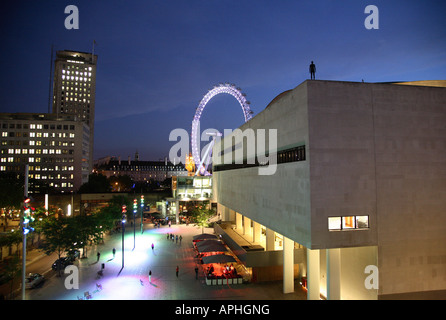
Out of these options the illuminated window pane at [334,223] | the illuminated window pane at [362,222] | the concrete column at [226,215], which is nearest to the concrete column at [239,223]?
the concrete column at [226,215]

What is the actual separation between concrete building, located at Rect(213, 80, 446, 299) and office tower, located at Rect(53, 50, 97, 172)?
14961cm

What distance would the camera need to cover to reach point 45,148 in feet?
335

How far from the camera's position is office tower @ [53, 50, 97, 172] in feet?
494

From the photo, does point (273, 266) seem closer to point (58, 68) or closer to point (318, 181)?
point (318, 181)

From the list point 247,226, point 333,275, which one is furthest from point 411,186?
point 247,226

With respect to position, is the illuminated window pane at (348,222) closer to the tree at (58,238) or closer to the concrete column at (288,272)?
the concrete column at (288,272)

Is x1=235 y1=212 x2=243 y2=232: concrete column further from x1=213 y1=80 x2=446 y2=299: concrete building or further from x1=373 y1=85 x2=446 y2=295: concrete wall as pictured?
x1=373 y1=85 x2=446 y2=295: concrete wall

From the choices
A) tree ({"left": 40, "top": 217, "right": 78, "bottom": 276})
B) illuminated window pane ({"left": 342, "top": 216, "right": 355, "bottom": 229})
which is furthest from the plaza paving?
illuminated window pane ({"left": 342, "top": 216, "right": 355, "bottom": 229})

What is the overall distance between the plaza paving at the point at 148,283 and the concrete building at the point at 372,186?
692 cm

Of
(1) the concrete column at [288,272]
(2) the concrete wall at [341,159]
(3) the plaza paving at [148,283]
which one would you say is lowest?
(3) the plaza paving at [148,283]

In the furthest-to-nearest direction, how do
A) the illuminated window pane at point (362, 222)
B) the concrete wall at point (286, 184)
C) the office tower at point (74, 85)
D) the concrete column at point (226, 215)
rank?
the office tower at point (74, 85)
the concrete column at point (226, 215)
the concrete wall at point (286, 184)
the illuminated window pane at point (362, 222)

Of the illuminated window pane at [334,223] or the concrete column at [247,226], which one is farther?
the concrete column at [247,226]

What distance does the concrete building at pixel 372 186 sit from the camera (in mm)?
19188
